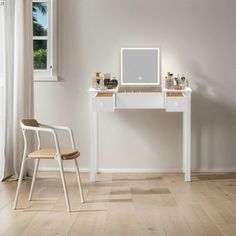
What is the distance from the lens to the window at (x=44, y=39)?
5297mm

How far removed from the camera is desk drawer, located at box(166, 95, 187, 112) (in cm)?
470

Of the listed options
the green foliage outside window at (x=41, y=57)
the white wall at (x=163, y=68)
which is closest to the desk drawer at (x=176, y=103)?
the white wall at (x=163, y=68)

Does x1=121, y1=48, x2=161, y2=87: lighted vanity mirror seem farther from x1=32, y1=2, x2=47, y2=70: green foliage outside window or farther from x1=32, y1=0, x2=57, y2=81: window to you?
x1=32, y1=2, x2=47, y2=70: green foliage outside window

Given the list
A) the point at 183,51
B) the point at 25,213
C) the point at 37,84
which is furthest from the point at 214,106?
the point at 25,213

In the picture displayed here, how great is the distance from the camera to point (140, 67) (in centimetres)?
525

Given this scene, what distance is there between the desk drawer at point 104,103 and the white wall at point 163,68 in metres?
0.63

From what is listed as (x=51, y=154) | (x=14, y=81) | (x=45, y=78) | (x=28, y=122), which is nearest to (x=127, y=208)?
(x=51, y=154)

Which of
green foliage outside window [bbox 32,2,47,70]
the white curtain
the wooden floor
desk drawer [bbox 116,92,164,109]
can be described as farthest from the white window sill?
the wooden floor

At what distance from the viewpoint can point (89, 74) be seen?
534 cm

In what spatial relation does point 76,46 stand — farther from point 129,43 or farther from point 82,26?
point 129,43

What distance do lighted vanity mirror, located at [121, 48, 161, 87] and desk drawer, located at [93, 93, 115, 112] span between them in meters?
0.57

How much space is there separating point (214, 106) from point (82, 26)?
5.21 ft

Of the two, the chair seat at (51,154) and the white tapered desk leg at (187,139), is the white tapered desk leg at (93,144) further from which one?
the chair seat at (51,154)

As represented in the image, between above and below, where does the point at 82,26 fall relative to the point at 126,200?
above
